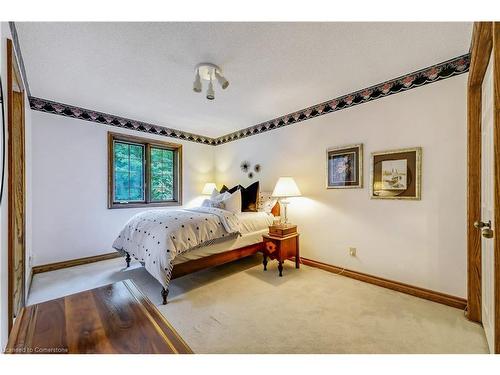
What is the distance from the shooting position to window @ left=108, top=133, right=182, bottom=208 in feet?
11.7

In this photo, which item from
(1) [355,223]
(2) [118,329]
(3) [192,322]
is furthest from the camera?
(1) [355,223]

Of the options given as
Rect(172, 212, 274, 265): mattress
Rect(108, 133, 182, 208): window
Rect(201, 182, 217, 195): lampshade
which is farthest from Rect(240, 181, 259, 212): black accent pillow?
Rect(108, 133, 182, 208): window

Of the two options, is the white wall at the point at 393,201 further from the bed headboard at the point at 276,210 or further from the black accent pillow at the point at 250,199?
the black accent pillow at the point at 250,199

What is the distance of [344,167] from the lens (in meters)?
2.80

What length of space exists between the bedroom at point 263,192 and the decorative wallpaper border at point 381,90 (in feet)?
0.05

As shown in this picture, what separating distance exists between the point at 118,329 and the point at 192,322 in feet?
3.59

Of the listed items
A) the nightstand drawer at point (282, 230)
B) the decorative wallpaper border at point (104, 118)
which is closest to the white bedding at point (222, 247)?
the nightstand drawer at point (282, 230)

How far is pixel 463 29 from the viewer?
5.38 feet

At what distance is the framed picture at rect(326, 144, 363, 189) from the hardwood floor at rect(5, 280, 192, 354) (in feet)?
8.27

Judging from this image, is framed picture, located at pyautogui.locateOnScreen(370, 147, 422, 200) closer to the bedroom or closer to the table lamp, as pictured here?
the bedroom

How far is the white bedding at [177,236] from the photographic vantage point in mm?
2176

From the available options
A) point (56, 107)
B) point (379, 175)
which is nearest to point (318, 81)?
point (379, 175)

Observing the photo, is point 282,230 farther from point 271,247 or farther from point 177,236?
point 177,236
